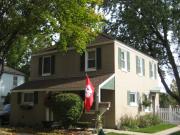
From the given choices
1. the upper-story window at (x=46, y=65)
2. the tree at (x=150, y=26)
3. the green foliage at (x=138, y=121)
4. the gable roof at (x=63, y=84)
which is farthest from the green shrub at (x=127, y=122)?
the tree at (x=150, y=26)

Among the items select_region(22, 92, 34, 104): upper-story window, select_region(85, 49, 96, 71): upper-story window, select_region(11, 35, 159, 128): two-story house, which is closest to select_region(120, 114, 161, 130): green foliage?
select_region(11, 35, 159, 128): two-story house

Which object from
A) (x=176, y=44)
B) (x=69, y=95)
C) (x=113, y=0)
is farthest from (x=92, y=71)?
(x=176, y=44)

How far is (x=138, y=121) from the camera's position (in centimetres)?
2988

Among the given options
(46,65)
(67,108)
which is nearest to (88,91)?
(67,108)

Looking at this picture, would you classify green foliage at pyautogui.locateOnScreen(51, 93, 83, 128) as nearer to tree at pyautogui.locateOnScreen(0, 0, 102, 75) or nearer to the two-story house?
the two-story house

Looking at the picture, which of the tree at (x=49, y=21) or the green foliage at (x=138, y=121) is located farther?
the green foliage at (x=138, y=121)

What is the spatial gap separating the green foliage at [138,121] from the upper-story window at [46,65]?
8.29 metres

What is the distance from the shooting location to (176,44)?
4753 centimetres

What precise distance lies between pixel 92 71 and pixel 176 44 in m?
21.5

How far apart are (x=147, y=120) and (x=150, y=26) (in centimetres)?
1786

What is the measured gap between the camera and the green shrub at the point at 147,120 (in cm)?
3027

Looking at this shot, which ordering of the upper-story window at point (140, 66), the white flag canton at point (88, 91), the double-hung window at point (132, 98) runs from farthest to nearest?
1. the upper-story window at point (140, 66)
2. the double-hung window at point (132, 98)
3. the white flag canton at point (88, 91)

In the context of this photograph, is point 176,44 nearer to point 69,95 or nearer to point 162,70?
point 162,70

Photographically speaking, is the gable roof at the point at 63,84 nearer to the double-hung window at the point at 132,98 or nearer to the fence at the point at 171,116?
the double-hung window at the point at 132,98
